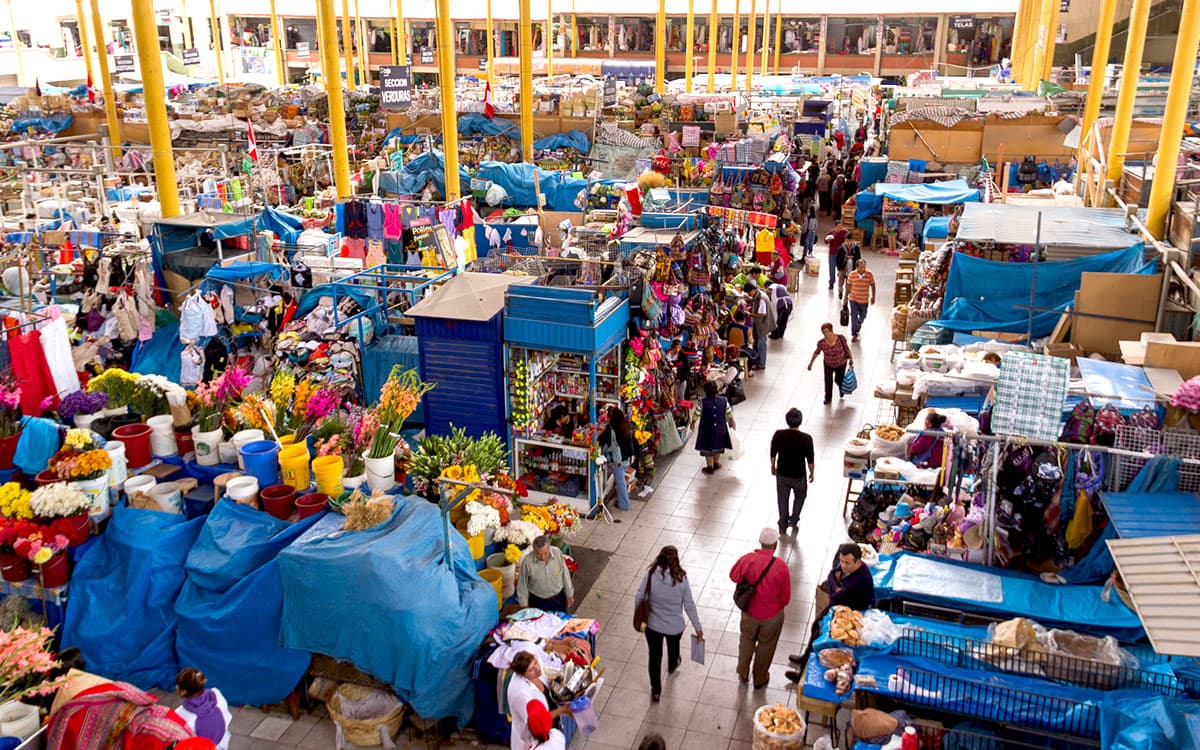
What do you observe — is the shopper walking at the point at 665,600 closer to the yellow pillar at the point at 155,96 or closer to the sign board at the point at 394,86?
the yellow pillar at the point at 155,96

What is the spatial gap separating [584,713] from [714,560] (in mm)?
3109

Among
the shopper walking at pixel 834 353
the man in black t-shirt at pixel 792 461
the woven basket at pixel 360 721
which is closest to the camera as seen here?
the woven basket at pixel 360 721

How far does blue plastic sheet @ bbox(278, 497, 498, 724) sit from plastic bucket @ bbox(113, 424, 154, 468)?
1.91 meters

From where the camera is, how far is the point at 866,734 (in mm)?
5496

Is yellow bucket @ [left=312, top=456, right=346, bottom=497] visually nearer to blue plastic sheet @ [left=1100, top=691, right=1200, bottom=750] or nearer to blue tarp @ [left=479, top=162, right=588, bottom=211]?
blue plastic sheet @ [left=1100, top=691, right=1200, bottom=750]

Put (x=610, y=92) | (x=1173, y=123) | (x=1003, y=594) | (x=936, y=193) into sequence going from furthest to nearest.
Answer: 1. (x=610, y=92)
2. (x=936, y=193)
3. (x=1173, y=123)
4. (x=1003, y=594)

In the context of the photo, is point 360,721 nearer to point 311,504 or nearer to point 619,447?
point 311,504

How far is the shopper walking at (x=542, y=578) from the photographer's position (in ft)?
23.2

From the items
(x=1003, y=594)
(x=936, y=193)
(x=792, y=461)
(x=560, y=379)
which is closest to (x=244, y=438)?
(x=560, y=379)

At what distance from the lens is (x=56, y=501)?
684 centimetres

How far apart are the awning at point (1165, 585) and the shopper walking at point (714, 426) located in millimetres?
5135

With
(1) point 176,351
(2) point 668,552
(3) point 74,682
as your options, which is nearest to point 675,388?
(2) point 668,552

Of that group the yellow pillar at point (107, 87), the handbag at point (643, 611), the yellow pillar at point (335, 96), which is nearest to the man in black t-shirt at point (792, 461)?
the handbag at point (643, 611)

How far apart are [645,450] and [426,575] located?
14.6 ft
